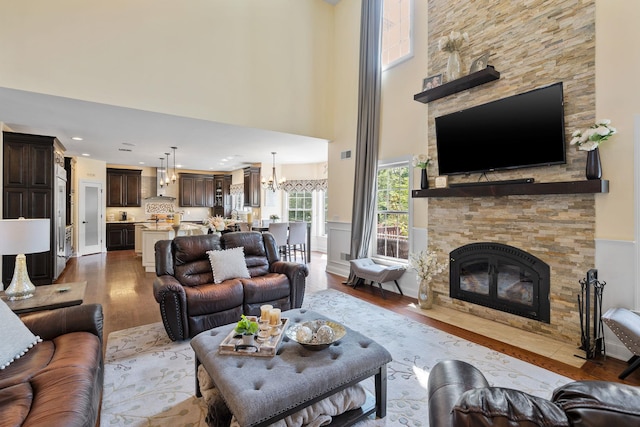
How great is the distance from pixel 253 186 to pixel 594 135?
8310 mm

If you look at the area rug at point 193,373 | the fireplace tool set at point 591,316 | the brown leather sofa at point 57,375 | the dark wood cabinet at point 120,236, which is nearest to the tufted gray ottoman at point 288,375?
the area rug at point 193,373

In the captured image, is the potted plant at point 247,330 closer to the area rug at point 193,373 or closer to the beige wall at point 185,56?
the area rug at point 193,373

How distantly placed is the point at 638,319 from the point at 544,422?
2788 mm

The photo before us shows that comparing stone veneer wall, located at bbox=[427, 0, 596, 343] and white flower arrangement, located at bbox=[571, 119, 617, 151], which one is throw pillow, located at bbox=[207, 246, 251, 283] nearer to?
stone veneer wall, located at bbox=[427, 0, 596, 343]

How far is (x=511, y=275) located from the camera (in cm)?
362

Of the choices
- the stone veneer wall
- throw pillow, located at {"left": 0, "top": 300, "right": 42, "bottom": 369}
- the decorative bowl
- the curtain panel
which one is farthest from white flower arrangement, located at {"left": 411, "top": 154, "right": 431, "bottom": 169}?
throw pillow, located at {"left": 0, "top": 300, "right": 42, "bottom": 369}

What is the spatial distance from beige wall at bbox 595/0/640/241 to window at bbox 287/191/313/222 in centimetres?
730

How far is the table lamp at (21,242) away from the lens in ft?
7.39

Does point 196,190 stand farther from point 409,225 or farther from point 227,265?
point 409,225

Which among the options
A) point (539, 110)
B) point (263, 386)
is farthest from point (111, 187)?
point (539, 110)

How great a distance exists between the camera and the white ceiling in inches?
171

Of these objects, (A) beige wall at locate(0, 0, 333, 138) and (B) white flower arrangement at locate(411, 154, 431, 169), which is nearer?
(A) beige wall at locate(0, 0, 333, 138)

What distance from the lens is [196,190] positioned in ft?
37.4

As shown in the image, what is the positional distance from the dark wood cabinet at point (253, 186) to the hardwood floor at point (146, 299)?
10.2 feet
